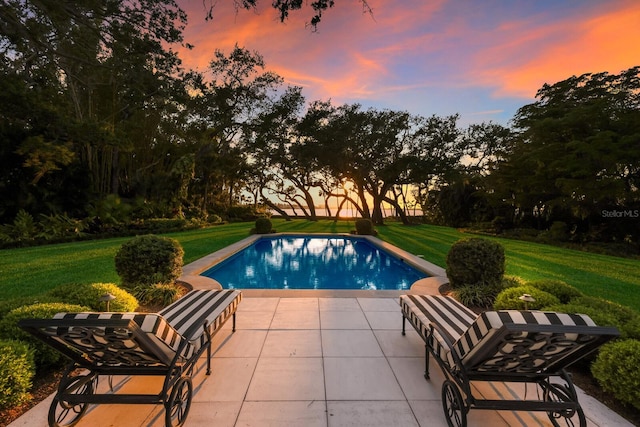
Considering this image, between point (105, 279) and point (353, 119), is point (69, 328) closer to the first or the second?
point (105, 279)

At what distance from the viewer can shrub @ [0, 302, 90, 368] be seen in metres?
3.35

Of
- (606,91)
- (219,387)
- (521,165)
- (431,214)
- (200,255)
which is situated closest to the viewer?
(219,387)

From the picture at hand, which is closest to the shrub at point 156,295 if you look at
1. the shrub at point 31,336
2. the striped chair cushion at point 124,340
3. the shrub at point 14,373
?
the shrub at point 31,336

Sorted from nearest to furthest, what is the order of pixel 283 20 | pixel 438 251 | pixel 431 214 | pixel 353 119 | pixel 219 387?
pixel 219 387
pixel 283 20
pixel 438 251
pixel 353 119
pixel 431 214

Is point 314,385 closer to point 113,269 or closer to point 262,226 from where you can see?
point 113,269

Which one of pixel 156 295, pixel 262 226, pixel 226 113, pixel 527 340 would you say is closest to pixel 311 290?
pixel 156 295

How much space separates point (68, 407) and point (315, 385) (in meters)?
2.26

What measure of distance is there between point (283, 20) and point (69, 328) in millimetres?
5516

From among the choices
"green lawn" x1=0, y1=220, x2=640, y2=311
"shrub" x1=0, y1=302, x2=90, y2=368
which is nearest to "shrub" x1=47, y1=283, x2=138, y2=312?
"shrub" x1=0, y1=302, x2=90, y2=368

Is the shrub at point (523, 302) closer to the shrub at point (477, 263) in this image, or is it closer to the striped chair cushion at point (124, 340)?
the shrub at point (477, 263)

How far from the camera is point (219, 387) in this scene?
3205mm

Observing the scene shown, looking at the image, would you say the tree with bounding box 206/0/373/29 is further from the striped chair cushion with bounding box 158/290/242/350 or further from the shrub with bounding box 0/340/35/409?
the shrub with bounding box 0/340/35/409

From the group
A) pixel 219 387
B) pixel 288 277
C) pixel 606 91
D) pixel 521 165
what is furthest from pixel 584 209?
pixel 219 387

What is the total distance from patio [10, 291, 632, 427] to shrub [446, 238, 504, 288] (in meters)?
2.18
